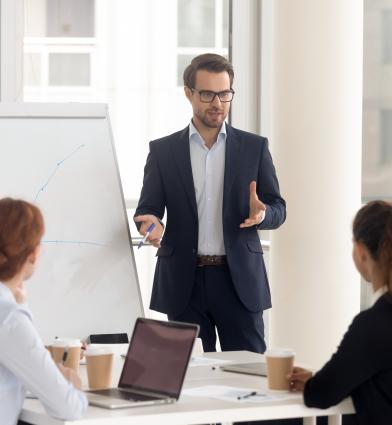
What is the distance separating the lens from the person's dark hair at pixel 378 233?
228 centimetres

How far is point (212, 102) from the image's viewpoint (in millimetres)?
3701

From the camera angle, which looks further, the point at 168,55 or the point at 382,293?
the point at 168,55

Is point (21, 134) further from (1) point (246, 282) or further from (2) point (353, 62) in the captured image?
(2) point (353, 62)

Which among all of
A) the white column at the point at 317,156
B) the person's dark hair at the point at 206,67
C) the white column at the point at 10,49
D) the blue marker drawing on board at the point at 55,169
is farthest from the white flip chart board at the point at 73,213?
the white column at the point at 10,49

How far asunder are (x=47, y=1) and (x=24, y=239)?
3412mm

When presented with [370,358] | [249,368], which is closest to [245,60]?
[249,368]

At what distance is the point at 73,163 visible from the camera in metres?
3.72

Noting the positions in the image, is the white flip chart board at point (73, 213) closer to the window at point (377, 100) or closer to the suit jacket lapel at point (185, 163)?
the suit jacket lapel at point (185, 163)

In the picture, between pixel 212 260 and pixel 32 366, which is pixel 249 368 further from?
pixel 212 260

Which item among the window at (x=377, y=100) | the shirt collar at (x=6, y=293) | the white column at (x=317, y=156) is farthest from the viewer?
the window at (x=377, y=100)

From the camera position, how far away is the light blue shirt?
3.74 meters

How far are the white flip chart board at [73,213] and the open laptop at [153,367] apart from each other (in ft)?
3.54

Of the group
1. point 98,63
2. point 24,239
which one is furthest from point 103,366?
point 98,63

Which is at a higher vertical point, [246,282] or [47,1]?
[47,1]
